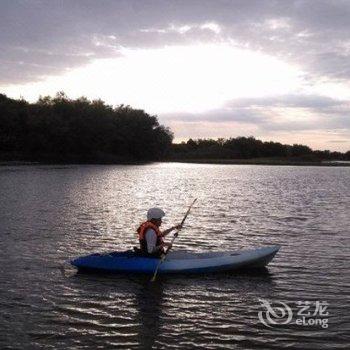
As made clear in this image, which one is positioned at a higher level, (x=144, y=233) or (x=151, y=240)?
(x=144, y=233)

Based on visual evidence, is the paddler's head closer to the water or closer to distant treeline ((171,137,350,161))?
the water

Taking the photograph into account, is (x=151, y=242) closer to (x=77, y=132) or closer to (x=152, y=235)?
(x=152, y=235)

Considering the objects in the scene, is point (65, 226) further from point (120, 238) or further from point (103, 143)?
point (103, 143)

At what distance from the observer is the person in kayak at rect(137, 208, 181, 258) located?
42.3 feet

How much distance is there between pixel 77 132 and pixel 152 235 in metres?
98.7

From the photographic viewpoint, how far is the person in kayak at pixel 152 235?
12898mm

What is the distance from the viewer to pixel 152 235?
13031 millimetres

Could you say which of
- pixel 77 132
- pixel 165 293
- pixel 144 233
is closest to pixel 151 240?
pixel 144 233

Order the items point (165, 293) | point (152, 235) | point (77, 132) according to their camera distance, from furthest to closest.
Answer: point (77, 132) < point (152, 235) < point (165, 293)

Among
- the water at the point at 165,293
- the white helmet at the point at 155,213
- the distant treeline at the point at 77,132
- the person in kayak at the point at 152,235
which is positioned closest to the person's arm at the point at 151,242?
the person in kayak at the point at 152,235

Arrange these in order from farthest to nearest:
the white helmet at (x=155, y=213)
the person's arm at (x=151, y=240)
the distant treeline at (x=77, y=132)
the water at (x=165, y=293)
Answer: the distant treeline at (x=77, y=132)
the person's arm at (x=151, y=240)
the white helmet at (x=155, y=213)
the water at (x=165, y=293)

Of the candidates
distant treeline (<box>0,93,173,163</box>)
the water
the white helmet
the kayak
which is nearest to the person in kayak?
the white helmet

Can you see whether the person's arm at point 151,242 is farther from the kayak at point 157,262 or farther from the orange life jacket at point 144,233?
the kayak at point 157,262

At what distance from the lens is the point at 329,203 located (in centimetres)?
3616
